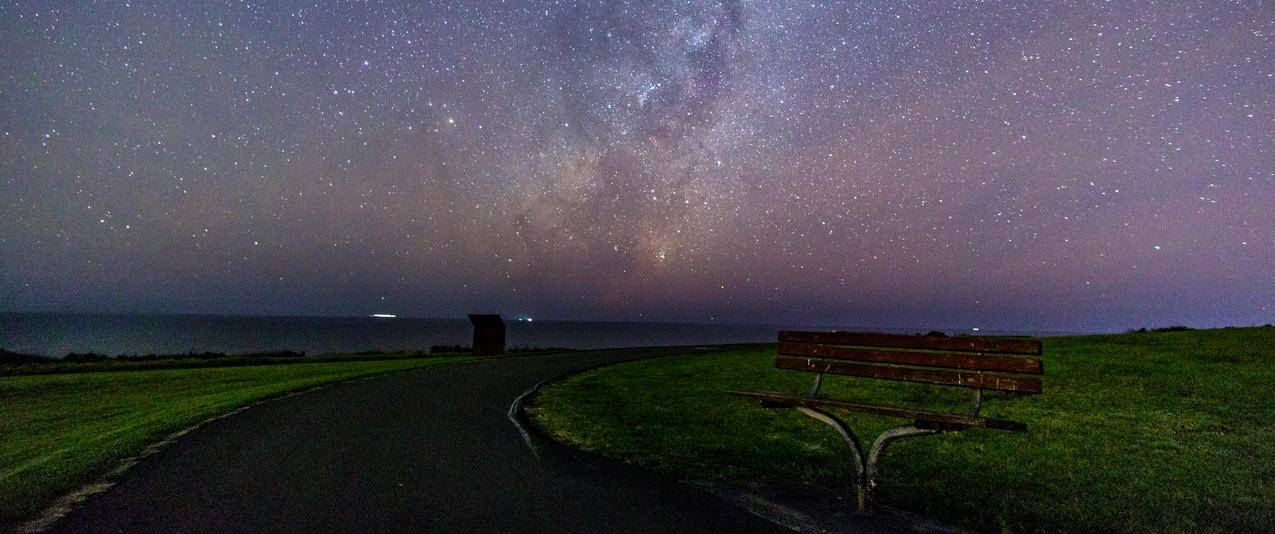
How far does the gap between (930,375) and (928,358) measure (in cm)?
16

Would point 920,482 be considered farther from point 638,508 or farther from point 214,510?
point 214,510

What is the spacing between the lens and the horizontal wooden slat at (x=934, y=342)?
551 centimetres

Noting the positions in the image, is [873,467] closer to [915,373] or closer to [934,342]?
[915,373]

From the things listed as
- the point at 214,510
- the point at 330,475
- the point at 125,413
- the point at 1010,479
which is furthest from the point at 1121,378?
the point at 125,413

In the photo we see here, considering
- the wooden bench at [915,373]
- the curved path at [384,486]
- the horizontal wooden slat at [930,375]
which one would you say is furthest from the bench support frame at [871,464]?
the curved path at [384,486]

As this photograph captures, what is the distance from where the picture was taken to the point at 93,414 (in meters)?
11.4

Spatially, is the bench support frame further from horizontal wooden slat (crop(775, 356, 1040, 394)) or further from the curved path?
the curved path

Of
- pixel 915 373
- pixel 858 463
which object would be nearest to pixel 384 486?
pixel 858 463

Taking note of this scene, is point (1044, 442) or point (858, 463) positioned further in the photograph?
point (1044, 442)

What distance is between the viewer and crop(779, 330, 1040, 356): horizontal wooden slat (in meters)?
5.51

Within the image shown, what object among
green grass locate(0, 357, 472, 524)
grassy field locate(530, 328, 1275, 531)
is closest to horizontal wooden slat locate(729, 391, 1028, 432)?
grassy field locate(530, 328, 1275, 531)

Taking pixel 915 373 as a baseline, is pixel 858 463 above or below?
below

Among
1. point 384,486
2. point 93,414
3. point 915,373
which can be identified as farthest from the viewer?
point 93,414

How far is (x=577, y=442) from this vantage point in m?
8.03
